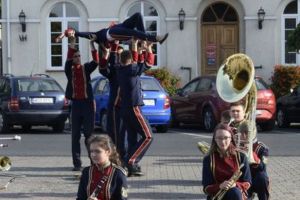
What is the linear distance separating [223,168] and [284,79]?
1962 centimetres

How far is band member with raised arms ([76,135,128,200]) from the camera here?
612 centimetres

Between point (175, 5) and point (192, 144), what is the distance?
12.1 m

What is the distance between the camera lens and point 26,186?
1044 cm

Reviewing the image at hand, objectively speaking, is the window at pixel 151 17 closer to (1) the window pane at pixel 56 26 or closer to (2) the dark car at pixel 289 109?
(1) the window pane at pixel 56 26

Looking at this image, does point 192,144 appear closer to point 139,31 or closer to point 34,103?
point 34,103

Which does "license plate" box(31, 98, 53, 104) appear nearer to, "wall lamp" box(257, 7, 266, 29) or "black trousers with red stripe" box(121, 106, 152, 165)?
"black trousers with red stripe" box(121, 106, 152, 165)

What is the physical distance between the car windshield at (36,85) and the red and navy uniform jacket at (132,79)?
8350mm

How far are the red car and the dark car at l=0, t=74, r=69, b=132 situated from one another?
331cm

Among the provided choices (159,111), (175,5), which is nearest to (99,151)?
(159,111)

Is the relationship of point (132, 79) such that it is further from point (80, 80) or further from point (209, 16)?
point (209, 16)

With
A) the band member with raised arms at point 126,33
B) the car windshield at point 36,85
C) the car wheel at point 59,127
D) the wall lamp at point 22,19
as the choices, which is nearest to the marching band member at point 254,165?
the band member with raised arms at point 126,33

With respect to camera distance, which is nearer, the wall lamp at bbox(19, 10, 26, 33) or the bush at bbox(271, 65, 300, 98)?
the bush at bbox(271, 65, 300, 98)

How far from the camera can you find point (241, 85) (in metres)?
8.52

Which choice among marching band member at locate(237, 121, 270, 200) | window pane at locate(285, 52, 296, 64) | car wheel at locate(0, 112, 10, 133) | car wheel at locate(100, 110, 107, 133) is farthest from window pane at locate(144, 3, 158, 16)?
marching band member at locate(237, 121, 270, 200)
